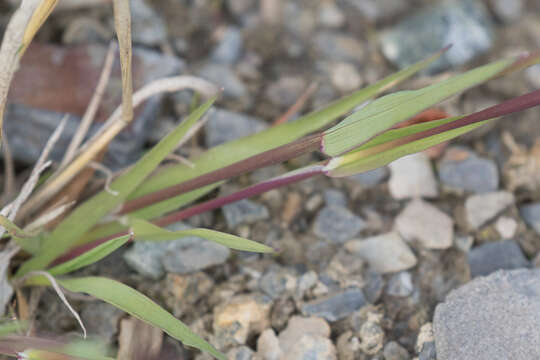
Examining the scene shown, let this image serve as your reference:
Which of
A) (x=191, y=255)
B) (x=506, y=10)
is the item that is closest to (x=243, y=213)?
(x=191, y=255)

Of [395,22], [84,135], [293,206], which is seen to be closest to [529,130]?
[395,22]

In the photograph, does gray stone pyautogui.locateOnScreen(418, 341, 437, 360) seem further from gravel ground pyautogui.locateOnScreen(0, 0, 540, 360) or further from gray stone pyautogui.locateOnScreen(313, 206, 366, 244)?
gray stone pyautogui.locateOnScreen(313, 206, 366, 244)

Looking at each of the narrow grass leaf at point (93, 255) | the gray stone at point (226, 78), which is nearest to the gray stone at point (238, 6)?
the gray stone at point (226, 78)

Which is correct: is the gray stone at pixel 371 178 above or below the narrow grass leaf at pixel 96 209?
above

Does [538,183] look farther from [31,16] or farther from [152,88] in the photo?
[31,16]

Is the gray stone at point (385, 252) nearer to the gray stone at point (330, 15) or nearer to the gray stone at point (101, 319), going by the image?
the gray stone at point (101, 319)

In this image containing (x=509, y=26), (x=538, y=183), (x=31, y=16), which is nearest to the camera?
(x=31, y=16)
